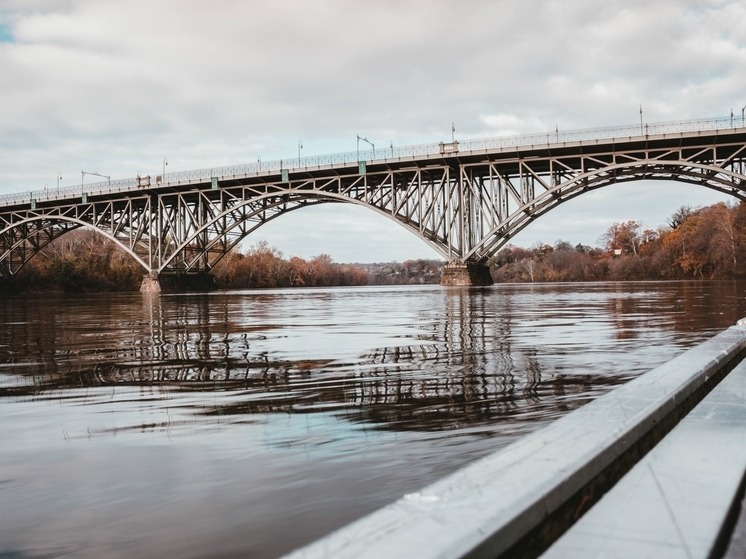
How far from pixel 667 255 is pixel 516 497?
3699 inches

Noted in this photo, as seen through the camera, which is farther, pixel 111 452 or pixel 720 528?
pixel 111 452

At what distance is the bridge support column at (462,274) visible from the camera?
42250mm

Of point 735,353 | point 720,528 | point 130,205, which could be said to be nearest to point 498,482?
point 720,528

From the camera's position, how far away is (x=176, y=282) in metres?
53.7

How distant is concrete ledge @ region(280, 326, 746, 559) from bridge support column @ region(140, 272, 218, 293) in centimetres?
5342

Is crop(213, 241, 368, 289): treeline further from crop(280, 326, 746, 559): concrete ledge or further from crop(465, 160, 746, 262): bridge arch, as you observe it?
crop(280, 326, 746, 559): concrete ledge

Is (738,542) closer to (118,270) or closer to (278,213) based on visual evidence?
(278,213)

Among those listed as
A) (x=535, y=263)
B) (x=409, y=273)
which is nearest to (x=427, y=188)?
(x=535, y=263)

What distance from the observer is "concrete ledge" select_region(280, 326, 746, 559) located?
102 centimetres

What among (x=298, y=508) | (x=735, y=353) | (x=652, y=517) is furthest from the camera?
(x=735, y=353)

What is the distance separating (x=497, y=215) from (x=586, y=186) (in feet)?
18.9

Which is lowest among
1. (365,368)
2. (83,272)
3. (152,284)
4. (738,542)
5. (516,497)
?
(365,368)

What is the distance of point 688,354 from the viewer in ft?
11.4

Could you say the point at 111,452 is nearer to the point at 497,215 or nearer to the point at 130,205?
the point at 497,215
